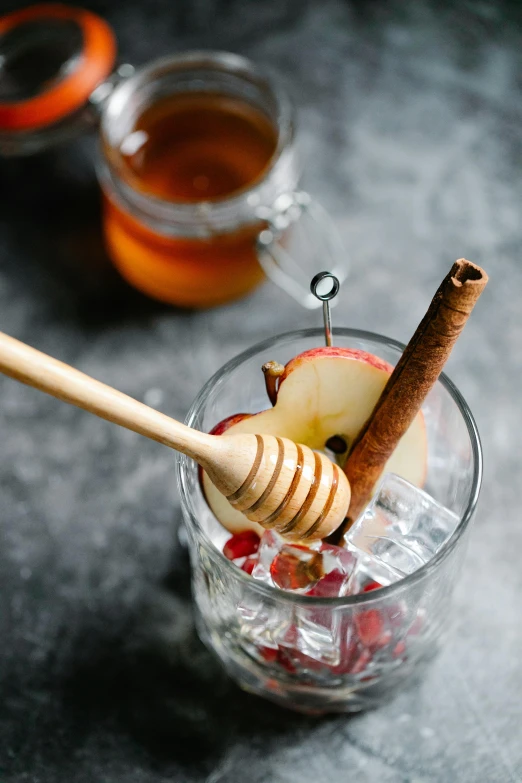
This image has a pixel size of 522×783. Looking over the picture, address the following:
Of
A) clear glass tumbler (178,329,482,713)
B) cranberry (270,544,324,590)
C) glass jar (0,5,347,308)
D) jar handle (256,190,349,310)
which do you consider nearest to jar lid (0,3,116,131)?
glass jar (0,5,347,308)

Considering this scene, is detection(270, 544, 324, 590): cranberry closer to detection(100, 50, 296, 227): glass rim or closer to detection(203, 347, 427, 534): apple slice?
detection(203, 347, 427, 534): apple slice

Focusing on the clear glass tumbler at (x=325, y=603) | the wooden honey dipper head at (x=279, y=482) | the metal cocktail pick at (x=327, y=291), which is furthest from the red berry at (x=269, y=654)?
the metal cocktail pick at (x=327, y=291)

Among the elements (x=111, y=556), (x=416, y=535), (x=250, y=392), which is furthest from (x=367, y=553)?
(x=111, y=556)

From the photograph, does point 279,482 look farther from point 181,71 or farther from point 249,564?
point 181,71

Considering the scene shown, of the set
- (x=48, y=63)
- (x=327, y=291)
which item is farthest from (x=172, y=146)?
(x=327, y=291)

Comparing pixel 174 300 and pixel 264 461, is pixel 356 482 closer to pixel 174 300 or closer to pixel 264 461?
pixel 264 461

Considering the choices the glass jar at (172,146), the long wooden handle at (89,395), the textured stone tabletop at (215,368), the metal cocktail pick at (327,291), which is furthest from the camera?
the glass jar at (172,146)

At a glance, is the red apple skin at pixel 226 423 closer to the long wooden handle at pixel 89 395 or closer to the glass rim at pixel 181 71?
the long wooden handle at pixel 89 395
